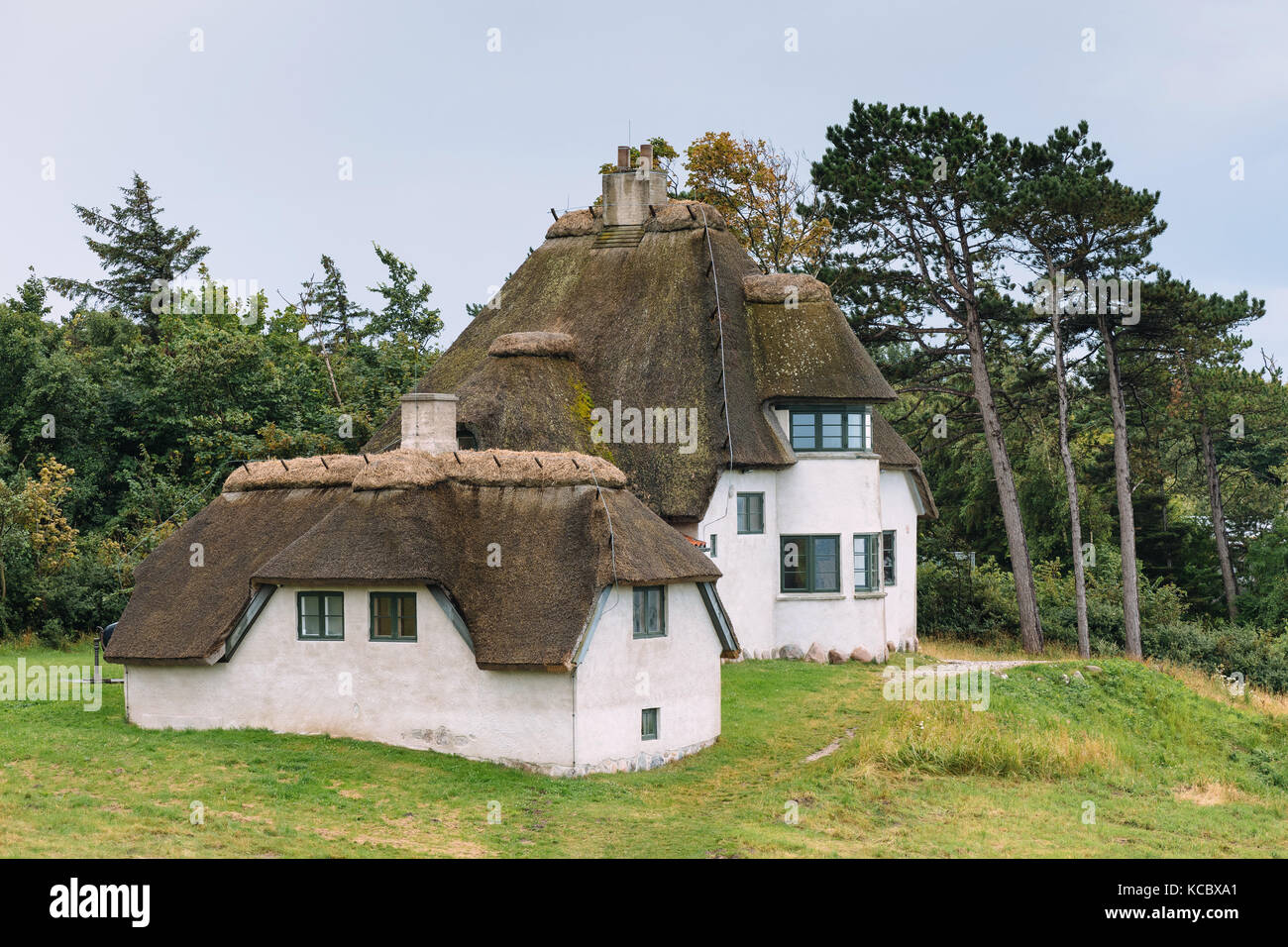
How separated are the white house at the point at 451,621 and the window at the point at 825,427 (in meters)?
9.92

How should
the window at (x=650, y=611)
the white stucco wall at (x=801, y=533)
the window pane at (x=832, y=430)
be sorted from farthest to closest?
1. the window pane at (x=832, y=430)
2. the white stucco wall at (x=801, y=533)
3. the window at (x=650, y=611)

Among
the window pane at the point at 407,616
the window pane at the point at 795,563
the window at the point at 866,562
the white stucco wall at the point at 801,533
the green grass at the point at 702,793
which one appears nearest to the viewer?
the green grass at the point at 702,793

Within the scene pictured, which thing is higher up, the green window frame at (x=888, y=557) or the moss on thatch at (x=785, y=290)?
the moss on thatch at (x=785, y=290)

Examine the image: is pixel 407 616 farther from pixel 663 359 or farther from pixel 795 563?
pixel 795 563

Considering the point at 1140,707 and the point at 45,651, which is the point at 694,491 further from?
the point at 45,651

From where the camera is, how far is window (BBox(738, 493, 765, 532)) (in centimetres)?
3309

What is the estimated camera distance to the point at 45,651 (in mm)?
33938

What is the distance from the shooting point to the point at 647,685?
74.1 ft

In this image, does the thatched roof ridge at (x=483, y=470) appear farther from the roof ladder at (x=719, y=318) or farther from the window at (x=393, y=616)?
the roof ladder at (x=719, y=318)

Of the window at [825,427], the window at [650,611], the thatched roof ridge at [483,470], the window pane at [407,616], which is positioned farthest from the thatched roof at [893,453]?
the window pane at [407,616]

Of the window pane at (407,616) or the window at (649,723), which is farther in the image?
the window at (649,723)

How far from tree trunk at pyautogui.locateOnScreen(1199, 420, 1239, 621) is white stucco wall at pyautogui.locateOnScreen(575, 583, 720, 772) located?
107 feet

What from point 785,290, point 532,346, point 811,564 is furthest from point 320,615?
point 785,290

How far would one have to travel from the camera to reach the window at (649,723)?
22.6m
